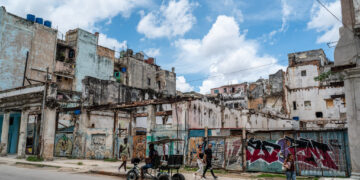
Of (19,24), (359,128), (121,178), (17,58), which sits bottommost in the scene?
(121,178)

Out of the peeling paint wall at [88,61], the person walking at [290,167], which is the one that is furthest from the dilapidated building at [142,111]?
the person walking at [290,167]

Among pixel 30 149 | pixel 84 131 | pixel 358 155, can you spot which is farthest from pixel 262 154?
Answer: pixel 30 149

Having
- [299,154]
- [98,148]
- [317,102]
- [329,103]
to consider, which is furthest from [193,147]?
[329,103]

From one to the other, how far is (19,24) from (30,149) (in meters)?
19.4

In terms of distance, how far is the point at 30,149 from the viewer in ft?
71.5

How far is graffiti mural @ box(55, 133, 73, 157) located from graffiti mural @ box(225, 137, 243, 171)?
15.2m

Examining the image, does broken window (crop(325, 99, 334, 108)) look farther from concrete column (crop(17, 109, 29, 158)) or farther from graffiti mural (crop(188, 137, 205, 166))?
concrete column (crop(17, 109, 29, 158))

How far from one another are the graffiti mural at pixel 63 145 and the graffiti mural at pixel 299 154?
16.6 m

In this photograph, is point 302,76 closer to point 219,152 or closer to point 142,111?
point 142,111

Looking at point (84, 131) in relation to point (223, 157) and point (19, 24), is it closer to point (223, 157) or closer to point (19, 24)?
point (223, 157)

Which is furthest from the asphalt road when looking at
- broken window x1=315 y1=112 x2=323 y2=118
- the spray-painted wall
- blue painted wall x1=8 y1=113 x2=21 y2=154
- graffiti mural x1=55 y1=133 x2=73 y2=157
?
broken window x1=315 y1=112 x2=323 y2=118

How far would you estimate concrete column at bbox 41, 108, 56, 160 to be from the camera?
20.0 metres

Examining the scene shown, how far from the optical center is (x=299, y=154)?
42.9 ft

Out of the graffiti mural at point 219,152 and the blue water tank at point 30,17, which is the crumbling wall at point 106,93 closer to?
the blue water tank at point 30,17
